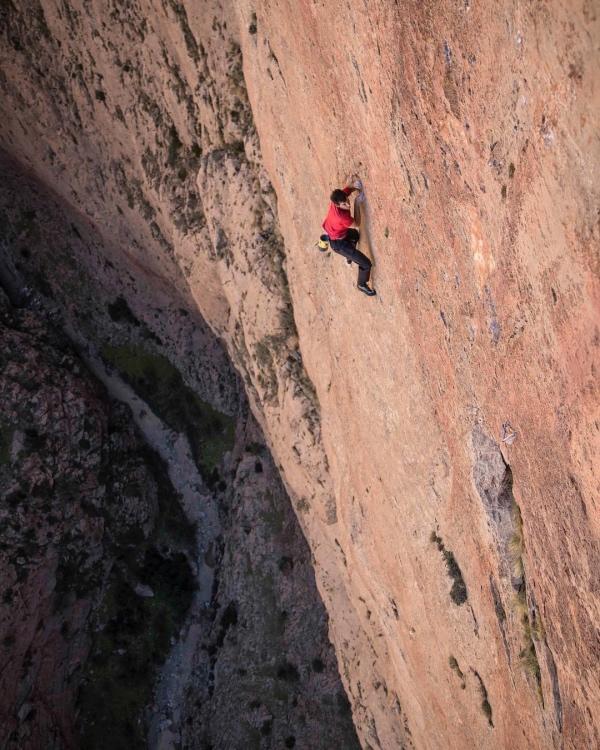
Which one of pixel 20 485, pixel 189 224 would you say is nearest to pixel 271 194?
pixel 189 224

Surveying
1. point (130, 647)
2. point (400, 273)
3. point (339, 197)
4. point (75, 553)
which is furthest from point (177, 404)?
point (400, 273)

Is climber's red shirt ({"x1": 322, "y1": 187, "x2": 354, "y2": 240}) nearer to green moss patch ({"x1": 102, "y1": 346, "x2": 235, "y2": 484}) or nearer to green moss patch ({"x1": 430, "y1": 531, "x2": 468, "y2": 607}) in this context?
green moss patch ({"x1": 430, "y1": 531, "x2": 468, "y2": 607})

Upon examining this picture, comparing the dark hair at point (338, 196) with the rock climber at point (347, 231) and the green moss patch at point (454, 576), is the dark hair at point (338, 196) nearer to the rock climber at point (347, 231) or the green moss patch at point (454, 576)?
the rock climber at point (347, 231)

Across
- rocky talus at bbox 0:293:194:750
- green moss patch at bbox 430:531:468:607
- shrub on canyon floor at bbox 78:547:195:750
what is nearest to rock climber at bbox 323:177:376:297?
green moss patch at bbox 430:531:468:607

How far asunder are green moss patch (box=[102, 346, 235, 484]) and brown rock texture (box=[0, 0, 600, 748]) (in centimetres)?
362

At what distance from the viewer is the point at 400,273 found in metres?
11.3

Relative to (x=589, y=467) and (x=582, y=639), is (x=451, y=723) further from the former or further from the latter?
(x=589, y=467)

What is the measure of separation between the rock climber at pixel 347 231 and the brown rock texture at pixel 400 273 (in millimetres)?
314

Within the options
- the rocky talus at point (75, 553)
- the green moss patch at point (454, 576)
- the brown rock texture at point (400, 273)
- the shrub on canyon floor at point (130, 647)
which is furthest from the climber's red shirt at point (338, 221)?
the shrub on canyon floor at point (130, 647)

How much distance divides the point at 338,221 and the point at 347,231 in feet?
1.11

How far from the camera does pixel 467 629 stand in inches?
497

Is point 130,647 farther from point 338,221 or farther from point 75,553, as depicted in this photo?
point 338,221

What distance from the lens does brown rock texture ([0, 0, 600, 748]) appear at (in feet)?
23.2

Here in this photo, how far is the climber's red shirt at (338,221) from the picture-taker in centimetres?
1201
